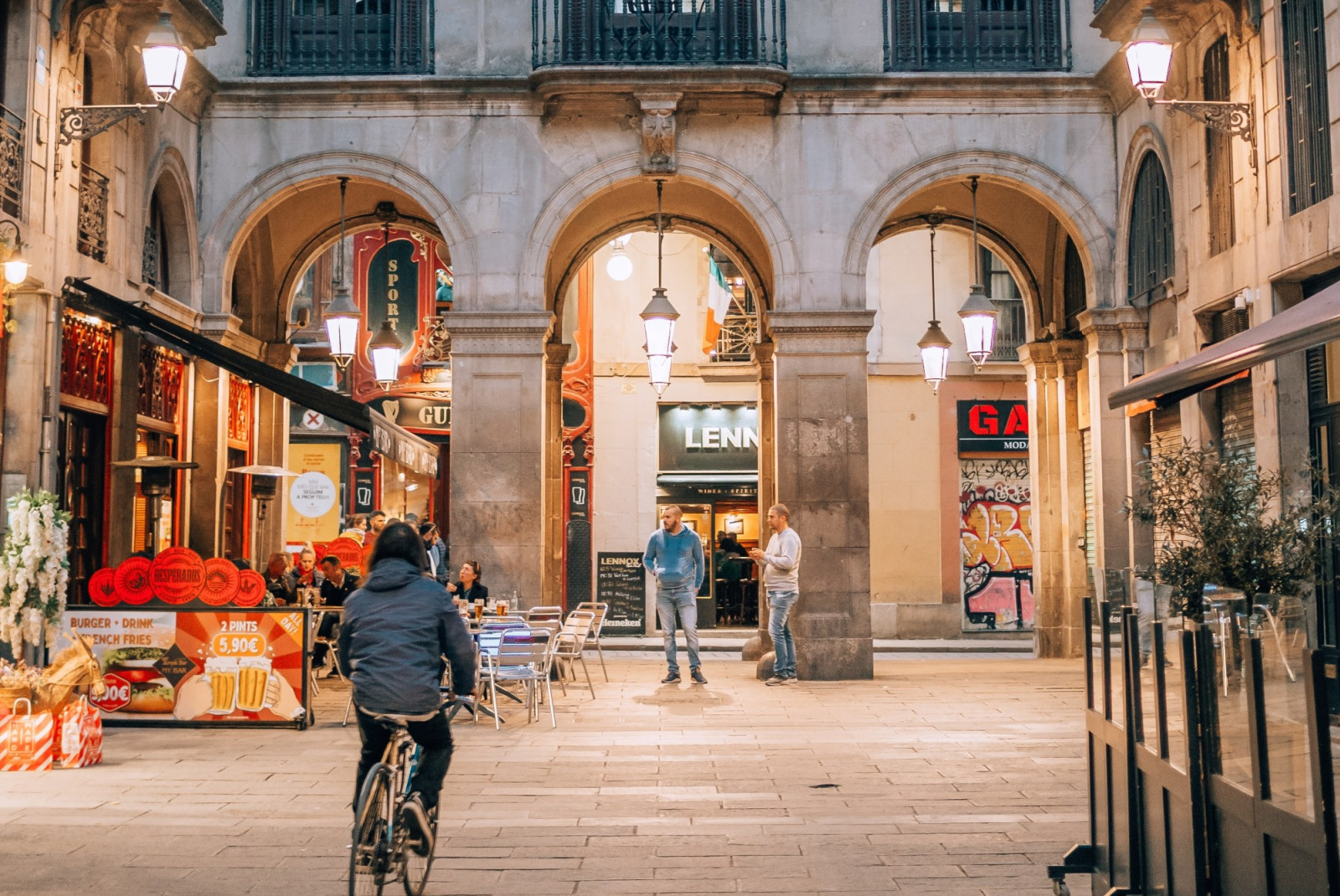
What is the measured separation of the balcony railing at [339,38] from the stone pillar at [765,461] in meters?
5.85

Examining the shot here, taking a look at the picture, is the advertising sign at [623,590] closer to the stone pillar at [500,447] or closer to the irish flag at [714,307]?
the irish flag at [714,307]

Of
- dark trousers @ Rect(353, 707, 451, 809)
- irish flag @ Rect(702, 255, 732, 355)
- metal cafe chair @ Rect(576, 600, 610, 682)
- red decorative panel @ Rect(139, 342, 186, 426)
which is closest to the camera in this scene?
dark trousers @ Rect(353, 707, 451, 809)

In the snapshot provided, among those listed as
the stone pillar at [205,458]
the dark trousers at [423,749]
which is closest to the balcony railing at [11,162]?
the stone pillar at [205,458]

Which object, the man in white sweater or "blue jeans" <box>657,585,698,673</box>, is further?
"blue jeans" <box>657,585,698,673</box>

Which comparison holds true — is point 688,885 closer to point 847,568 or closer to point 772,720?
point 772,720

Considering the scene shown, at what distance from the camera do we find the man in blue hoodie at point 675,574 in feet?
46.2

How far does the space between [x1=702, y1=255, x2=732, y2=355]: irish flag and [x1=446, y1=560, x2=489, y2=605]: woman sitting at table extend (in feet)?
37.3

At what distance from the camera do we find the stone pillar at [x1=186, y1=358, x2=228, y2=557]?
51.4 feet

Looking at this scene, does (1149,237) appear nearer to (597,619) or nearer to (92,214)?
(597,619)

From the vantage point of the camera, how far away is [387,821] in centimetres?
541

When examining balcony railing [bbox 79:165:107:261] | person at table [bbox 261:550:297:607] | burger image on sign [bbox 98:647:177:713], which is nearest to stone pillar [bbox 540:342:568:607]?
person at table [bbox 261:550:297:607]

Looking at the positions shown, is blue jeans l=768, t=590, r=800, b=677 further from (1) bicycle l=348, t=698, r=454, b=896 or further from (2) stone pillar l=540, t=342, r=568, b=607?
(1) bicycle l=348, t=698, r=454, b=896

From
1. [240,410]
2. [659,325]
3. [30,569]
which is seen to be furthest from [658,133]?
[30,569]

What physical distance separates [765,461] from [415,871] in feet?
39.7
